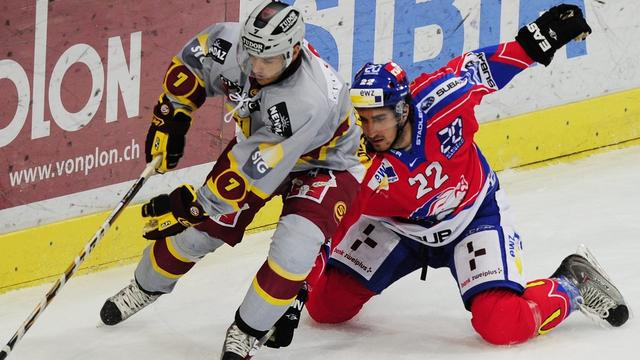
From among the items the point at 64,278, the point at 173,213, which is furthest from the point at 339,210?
the point at 64,278

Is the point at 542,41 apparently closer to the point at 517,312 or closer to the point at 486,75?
the point at 486,75

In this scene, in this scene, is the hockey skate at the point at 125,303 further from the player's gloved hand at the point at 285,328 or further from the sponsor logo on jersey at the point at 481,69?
the sponsor logo on jersey at the point at 481,69

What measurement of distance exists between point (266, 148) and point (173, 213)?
1.20 ft

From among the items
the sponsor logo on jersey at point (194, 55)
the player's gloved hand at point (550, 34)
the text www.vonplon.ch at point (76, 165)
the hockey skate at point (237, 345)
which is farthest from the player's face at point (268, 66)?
the text www.vonplon.ch at point (76, 165)

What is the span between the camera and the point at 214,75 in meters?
4.46

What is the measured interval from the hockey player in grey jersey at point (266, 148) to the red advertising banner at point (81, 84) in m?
0.90

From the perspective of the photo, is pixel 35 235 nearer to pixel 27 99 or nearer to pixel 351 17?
pixel 27 99

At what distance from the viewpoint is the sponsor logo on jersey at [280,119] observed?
4.16m


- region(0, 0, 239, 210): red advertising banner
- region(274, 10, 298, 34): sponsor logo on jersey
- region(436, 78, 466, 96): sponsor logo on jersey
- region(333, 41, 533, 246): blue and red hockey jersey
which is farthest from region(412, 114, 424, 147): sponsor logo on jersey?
region(0, 0, 239, 210): red advertising banner

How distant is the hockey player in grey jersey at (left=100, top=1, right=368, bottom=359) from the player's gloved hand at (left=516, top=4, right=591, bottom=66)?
74 cm

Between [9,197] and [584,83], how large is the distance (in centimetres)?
299

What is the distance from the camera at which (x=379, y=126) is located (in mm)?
4488

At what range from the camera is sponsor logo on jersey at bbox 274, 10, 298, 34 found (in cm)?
412

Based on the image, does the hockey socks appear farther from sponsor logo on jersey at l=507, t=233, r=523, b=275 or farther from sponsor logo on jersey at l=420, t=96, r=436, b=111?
sponsor logo on jersey at l=420, t=96, r=436, b=111
